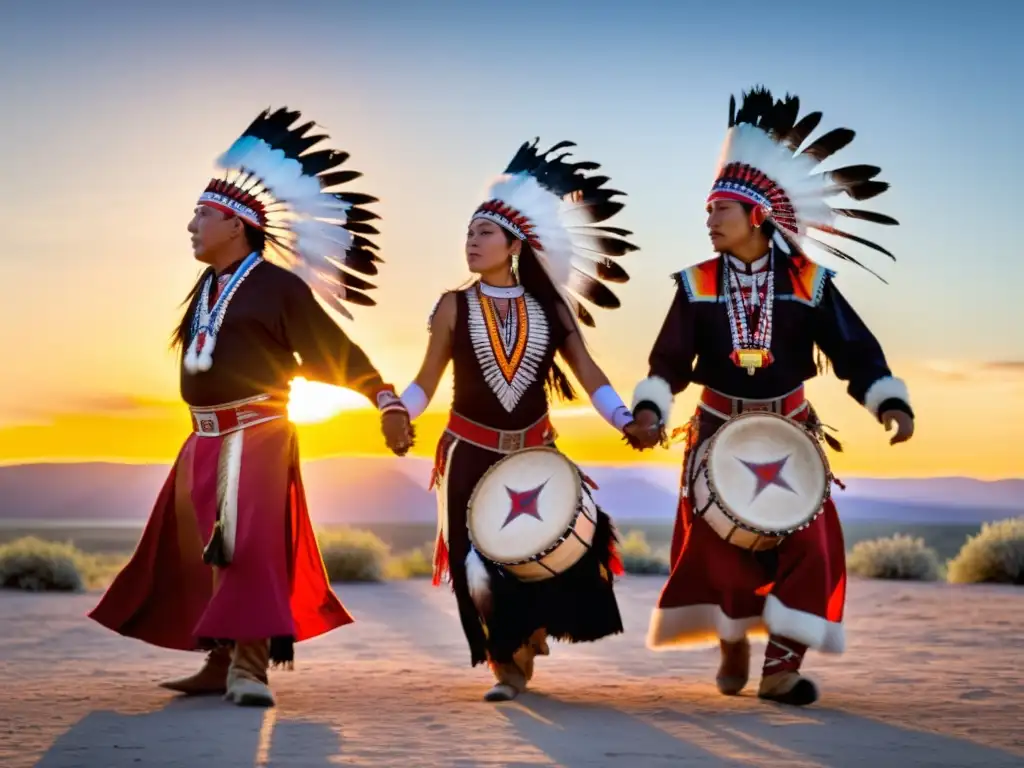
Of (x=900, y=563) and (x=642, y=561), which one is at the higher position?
(x=900, y=563)

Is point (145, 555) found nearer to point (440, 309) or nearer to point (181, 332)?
point (181, 332)

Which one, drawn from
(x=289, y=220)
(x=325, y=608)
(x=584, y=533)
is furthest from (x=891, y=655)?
(x=289, y=220)

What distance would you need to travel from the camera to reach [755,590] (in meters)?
6.95

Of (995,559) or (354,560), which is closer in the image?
(995,559)

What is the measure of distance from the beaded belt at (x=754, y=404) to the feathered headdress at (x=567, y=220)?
915 mm

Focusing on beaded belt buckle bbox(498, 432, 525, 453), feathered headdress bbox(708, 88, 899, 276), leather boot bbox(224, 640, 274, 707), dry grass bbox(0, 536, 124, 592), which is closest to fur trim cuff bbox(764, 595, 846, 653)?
beaded belt buckle bbox(498, 432, 525, 453)

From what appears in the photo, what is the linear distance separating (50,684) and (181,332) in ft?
6.41

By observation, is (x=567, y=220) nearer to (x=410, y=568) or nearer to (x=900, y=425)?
→ (x=900, y=425)

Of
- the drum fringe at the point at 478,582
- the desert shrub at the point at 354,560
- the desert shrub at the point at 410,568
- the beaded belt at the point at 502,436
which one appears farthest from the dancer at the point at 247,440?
the desert shrub at the point at 410,568

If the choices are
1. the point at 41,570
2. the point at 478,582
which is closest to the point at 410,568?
the point at 41,570

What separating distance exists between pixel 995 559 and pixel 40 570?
10318mm

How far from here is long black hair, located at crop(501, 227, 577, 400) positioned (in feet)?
24.8

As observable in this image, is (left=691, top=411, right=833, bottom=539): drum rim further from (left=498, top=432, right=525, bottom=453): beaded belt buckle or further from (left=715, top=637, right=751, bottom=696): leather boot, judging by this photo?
(left=498, top=432, right=525, bottom=453): beaded belt buckle

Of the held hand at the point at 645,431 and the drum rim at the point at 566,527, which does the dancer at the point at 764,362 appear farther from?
the drum rim at the point at 566,527
